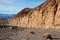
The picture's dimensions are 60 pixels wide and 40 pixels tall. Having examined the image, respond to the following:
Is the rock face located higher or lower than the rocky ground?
higher

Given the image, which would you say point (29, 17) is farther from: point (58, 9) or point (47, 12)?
point (58, 9)

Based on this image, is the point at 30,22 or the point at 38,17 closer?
the point at 38,17

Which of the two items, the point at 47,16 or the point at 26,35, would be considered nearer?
the point at 26,35

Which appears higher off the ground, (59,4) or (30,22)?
(59,4)

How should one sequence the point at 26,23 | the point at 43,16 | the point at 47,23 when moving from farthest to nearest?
the point at 26,23 → the point at 43,16 → the point at 47,23

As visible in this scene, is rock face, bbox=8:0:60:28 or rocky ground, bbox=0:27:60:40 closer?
rocky ground, bbox=0:27:60:40

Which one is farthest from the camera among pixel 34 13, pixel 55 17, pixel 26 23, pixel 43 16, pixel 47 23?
pixel 26 23

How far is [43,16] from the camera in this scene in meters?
51.5

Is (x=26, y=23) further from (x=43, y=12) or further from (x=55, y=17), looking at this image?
(x=55, y=17)

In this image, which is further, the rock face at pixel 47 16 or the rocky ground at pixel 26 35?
the rock face at pixel 47 16

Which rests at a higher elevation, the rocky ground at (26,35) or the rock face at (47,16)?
the rock face at (47,16)

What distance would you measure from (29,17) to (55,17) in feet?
59.9

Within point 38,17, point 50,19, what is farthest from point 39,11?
point 50,19

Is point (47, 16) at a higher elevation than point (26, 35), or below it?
higher
